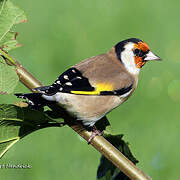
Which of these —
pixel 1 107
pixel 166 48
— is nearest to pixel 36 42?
pixel 166 48

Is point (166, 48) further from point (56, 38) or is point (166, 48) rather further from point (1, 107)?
point (1, 107)

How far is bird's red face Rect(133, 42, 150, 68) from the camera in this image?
3.23 metres

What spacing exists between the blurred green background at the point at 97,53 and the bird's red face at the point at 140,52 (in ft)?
5.45

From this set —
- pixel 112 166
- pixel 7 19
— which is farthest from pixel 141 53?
pixel 7 19

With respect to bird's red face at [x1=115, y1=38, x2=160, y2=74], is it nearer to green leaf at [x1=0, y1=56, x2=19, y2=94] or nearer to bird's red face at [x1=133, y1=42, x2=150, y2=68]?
bird's red face at [x1=133, y1=42, x2=150, y2=68]

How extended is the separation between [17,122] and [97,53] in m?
5.20

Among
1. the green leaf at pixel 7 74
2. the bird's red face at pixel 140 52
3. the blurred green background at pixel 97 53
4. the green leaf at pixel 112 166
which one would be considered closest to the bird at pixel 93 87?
the bird's red face at pixel 140 52

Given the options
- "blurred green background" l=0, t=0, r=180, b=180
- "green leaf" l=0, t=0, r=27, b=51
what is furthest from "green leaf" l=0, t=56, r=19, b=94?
"blurred green background" l=0, t=0, r=180, b=180

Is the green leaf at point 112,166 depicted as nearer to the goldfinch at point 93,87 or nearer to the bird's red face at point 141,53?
the goldfinch at point 93,87

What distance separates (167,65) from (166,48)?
1.38 feet

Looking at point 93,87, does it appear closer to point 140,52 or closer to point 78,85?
point 78,85

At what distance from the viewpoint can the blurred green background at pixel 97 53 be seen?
467 centimetres

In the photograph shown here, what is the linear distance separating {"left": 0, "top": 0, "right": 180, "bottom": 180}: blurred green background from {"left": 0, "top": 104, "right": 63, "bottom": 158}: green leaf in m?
2.92

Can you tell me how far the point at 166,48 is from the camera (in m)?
6.79
